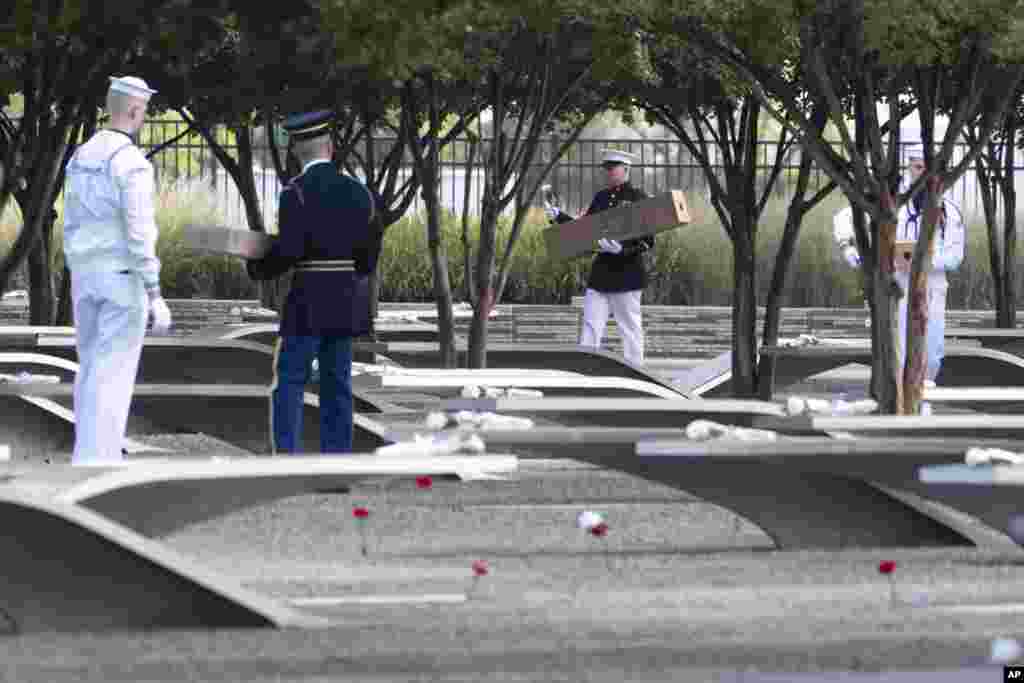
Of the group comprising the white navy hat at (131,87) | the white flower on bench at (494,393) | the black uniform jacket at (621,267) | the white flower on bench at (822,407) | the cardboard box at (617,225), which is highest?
the white navy hat at (131,87)

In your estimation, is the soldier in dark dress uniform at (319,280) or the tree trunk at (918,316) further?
the tree trunk at (918,316)

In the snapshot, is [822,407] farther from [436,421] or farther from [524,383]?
[524,383]

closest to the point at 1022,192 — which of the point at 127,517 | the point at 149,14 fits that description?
the point at 149,14

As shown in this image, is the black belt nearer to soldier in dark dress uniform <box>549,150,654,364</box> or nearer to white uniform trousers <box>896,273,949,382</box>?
white uniform trousers <box>896,273,949,382</box>

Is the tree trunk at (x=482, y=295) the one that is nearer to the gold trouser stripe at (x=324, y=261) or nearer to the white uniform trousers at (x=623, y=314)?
the white uniform trousers at (x=623, y=314)

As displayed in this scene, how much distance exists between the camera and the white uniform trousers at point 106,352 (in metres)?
12.0

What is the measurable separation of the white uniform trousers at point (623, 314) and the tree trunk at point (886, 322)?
4975mm

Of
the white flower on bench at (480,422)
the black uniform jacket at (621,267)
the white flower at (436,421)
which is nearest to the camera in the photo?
the white flower on bench at (480,422)

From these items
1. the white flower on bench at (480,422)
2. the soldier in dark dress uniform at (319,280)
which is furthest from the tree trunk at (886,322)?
the white flower on bench at (480,422)

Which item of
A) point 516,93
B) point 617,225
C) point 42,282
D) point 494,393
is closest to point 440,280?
point 516,93

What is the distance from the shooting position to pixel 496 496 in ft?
43.5

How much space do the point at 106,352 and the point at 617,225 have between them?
5.98m

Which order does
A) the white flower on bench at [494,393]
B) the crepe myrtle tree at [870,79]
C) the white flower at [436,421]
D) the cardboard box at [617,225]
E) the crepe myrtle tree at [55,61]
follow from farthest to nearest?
1. the crepe myrtle tree at [55,61]
2. the cardboard box at [617,225]
3. the crepe myrtle tree at [870,79]
4. the white flower on bench at [494,393]
5. the white flower at [436,421]

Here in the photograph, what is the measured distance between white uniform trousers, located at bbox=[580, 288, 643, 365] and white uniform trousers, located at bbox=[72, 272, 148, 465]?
27.9 ft
